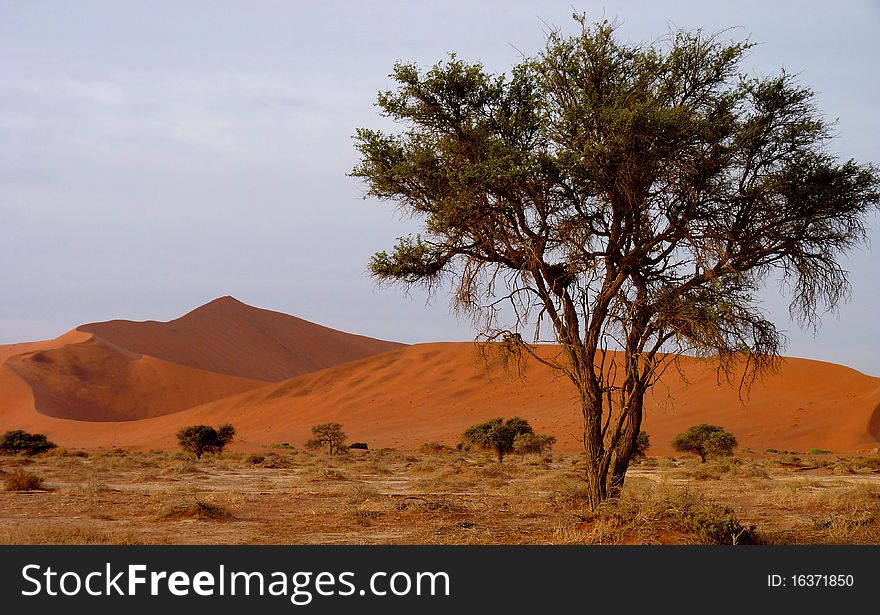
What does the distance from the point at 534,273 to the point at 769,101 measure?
4623mm

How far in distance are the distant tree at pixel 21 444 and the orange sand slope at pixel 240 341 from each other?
7219 centimetres

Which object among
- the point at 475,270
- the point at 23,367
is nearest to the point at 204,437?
the point at 475,270

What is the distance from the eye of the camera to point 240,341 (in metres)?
138

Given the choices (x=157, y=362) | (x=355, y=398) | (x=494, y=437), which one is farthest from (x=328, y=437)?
(x=157, y=362)

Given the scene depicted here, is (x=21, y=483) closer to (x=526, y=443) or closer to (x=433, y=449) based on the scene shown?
(x=526, y=443)

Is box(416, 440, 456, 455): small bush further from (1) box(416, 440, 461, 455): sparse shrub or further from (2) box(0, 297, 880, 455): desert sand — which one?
(2) box(0, 297, 880, 455): desert sand

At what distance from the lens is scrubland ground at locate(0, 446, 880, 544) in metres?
12.0

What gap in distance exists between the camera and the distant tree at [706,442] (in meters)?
41.8

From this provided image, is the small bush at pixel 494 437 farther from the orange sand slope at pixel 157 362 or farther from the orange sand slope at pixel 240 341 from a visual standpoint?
the orange sand slope at pixel 240 341

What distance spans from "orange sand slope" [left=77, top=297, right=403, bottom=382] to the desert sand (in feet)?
1.42

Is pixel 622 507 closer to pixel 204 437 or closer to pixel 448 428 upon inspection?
pixel 204 437

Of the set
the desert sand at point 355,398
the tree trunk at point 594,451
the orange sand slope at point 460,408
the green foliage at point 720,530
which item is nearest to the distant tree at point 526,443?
the desert sand at point 355,398

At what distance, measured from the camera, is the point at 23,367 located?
98125mm

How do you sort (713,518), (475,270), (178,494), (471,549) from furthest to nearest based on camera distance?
1. (178,494)
2. (475,270)
3. (713,518)
4. (471,549)
